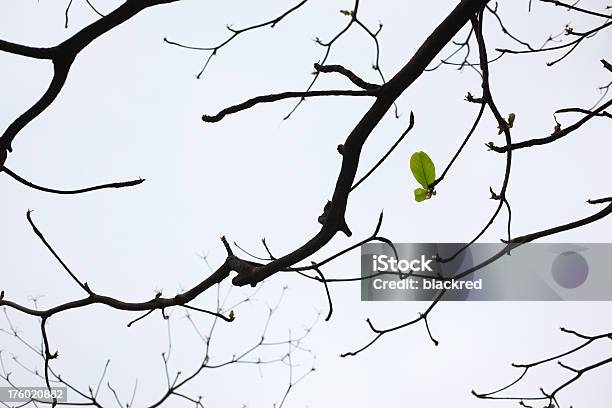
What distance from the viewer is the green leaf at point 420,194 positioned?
0.34 metres

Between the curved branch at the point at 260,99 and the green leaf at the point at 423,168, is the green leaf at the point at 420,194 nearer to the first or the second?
the green leaf at the point at 423,168

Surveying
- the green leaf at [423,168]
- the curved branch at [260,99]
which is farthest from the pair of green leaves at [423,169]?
the curved branch at [260,99]

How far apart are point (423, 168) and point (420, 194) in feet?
0.06

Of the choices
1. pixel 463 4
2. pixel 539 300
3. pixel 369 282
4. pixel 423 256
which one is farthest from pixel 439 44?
pixel 539 300

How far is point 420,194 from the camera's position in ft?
1.13

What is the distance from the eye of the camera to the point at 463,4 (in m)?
0.24

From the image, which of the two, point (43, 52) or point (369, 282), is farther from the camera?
point (369, 282)

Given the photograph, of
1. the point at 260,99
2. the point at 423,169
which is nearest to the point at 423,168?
the point at 423,169

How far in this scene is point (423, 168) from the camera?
0.34 metres

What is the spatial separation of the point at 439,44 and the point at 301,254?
0.09 m

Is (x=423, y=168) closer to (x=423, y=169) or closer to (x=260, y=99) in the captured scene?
(x=423, y=169)

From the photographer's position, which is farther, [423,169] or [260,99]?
[423,169]

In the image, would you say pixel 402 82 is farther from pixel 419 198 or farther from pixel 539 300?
pixel 539 300

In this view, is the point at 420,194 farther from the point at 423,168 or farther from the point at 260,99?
the point at 260,99
